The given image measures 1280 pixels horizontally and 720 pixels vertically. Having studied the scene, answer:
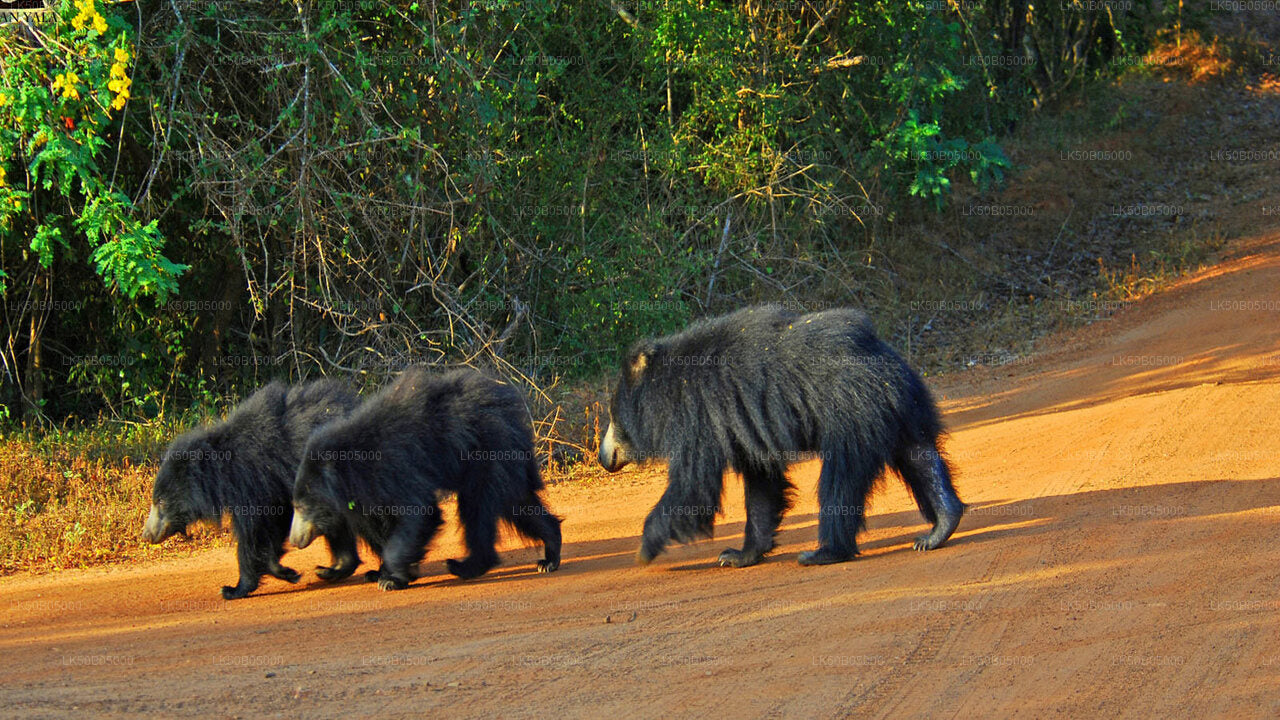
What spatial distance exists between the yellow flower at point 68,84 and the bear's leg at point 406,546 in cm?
428

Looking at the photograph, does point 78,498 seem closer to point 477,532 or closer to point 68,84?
point 68,84

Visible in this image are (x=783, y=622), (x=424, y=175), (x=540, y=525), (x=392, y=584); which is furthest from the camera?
(x=424, y=175)

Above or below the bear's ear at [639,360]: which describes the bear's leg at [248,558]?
below

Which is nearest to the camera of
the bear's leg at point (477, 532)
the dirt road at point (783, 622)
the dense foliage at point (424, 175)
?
the dirt road at point (783, 622)

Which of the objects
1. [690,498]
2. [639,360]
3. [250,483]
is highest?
[639,360]

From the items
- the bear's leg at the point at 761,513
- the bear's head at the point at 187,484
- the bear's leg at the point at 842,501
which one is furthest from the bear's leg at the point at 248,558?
the bear's leg at the point at 842,501

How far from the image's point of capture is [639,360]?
703 centimetres

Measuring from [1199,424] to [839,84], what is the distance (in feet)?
25.4

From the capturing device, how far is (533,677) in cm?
505

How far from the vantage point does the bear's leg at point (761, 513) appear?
7.02 m

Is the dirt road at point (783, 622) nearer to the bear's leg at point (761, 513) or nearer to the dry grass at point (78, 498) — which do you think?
the bear's leg at point (761, 513)

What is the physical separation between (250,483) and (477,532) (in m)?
1.41

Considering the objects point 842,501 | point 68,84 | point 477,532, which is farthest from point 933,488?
point 68,84

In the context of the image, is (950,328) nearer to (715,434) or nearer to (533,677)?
(715,434)
